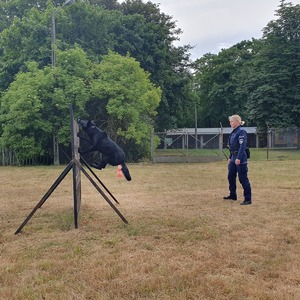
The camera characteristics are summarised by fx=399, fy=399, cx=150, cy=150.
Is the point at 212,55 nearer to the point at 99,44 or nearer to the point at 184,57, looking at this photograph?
the point at 184,57

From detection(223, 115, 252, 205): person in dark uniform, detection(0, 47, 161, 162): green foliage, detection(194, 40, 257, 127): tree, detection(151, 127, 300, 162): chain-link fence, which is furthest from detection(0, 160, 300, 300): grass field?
detection(194, 40, 257, 127): tree

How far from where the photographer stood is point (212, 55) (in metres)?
55.2

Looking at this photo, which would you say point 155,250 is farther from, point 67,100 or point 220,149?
point 220,149

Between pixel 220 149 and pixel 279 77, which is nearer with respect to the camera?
pixel 220 149

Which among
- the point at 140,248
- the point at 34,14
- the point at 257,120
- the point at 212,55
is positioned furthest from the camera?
the point at 212,55

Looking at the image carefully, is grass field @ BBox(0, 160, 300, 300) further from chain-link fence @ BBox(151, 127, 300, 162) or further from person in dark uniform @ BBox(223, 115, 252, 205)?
chain-link fence @ BBox(151, 127, 300, 162)

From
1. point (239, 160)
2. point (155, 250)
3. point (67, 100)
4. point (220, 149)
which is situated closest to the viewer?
point (155, 250)

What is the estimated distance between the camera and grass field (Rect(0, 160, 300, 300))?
3.64 metres

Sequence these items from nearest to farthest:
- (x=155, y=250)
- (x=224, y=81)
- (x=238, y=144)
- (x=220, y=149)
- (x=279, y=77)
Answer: (x=155, y=250) → (x=238, y=144) → (x=220, y=149) → (x=279, y=77) → (x=224, y=81)

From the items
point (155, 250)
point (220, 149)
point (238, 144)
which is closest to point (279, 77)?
point (220, 149)

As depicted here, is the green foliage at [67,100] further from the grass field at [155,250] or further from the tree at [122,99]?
the grass field at [155,250]

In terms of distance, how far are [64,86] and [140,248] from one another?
16568mm

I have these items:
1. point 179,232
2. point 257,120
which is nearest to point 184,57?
point 257,120

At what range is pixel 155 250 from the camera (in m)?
4.85
